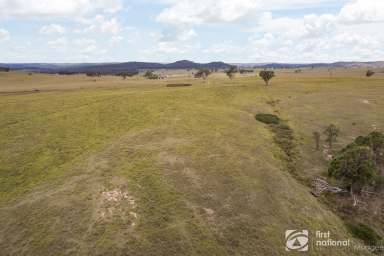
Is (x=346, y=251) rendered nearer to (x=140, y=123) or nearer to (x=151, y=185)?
(x=151, y=185)

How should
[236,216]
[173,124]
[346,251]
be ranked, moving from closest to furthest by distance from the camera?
1. [346,251]
2. [236,216]
3. [173,124]

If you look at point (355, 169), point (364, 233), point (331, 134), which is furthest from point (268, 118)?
point (364, 233)

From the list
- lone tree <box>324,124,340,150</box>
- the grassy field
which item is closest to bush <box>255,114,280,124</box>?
the grassy field

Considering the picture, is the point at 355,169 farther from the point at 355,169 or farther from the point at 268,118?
the point at 268,118

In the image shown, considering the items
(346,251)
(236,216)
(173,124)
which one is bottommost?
(346,251)

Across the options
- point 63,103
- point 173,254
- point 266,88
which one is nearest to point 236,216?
point 173,254
